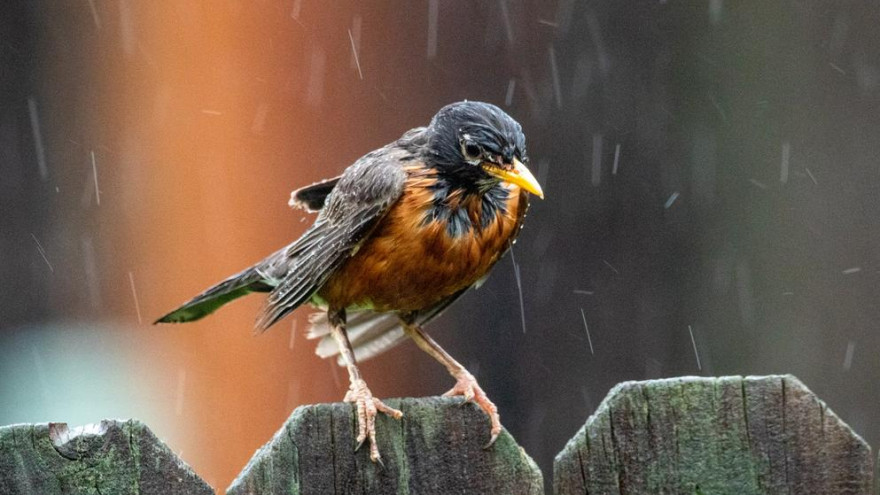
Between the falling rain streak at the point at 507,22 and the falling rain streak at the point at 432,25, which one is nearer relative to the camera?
the falling rain streak at the point at 507,22

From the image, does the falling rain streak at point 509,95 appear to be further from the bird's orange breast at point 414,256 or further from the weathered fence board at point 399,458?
the weathered fence board at point 399,458

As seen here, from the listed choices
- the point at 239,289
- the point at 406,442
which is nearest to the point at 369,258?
the point at 239,289

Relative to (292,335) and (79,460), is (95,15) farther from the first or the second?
(79,460)

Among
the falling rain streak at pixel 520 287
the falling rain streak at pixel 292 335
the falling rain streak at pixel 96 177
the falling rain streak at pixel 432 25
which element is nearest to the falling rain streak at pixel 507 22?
the falling rain streak at pixel 432 25

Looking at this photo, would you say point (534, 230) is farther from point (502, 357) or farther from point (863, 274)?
point (863, 274)

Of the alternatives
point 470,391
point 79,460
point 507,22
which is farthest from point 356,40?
point 79,460

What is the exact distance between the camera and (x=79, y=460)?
2279 mm

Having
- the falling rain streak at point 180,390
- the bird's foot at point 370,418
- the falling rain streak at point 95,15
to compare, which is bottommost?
the falling rain streak at point 180,390

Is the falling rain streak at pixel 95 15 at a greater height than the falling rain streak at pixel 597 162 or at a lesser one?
greater

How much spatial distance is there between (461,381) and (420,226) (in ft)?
1.98

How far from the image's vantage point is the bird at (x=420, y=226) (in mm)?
3742

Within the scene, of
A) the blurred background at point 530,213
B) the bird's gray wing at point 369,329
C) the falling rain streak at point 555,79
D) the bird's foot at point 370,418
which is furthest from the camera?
the falling rain streak at point 555,79

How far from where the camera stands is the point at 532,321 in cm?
589

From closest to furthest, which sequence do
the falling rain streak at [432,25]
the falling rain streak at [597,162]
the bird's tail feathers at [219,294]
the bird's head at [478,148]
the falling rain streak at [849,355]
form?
the bird's head at [478,148], the bird's tail feathers at [219,294], the falling rain streak at [849,355], the falling rain streak at [597,162], the falling rain streak at [432,25]
